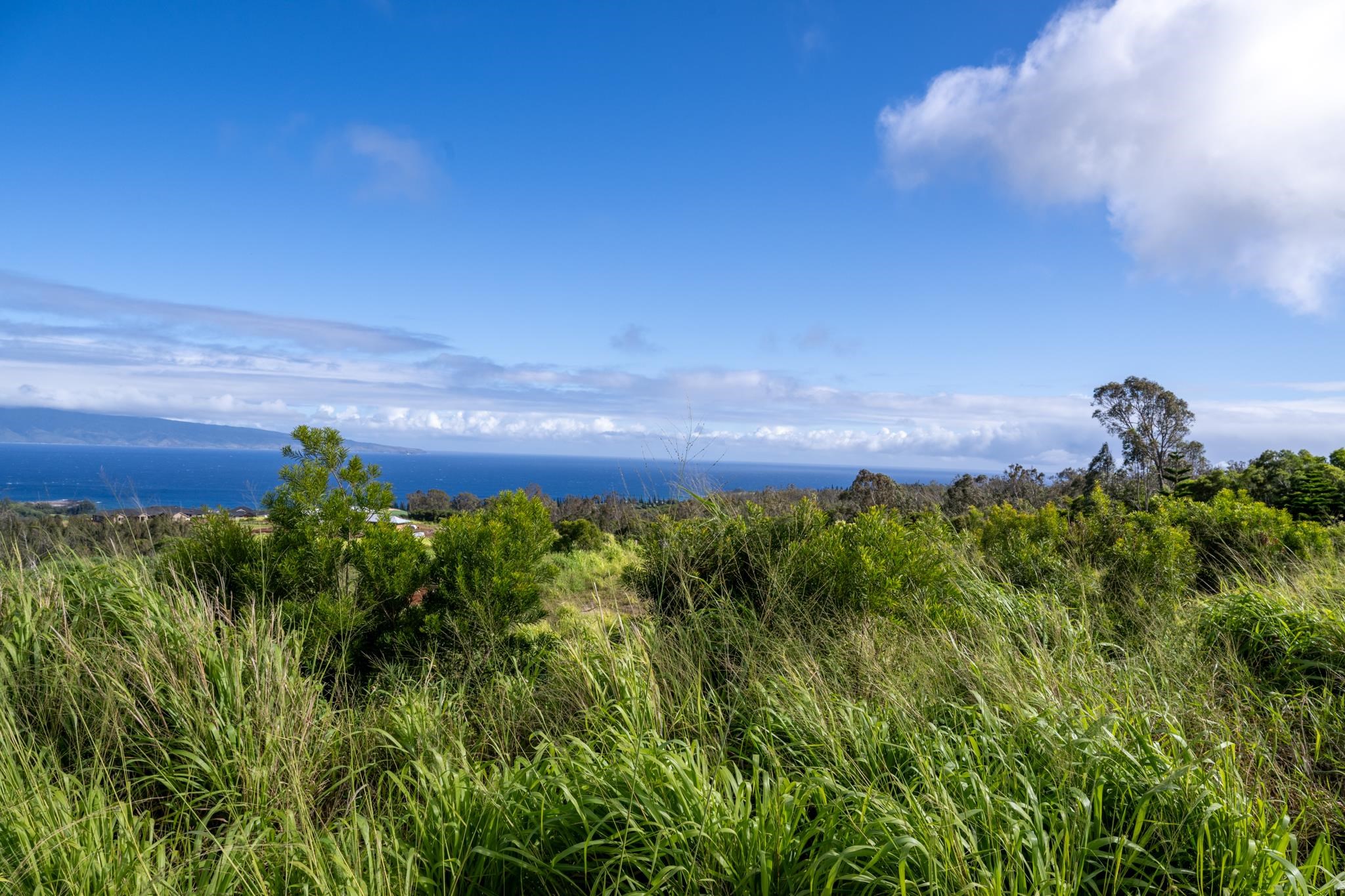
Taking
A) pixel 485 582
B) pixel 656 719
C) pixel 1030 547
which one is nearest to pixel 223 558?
pixel 485 582

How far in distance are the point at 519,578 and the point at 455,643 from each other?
26.5 inches

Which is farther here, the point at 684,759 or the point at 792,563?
the point at 792,563

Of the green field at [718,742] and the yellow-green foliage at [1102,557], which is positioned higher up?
the yellow-green foliage at [1102,557]

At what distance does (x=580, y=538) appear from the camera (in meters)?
14.2

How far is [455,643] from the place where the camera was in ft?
17.4

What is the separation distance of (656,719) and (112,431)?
73287 mm

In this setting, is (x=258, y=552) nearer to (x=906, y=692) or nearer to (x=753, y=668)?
(x=753, y=668)

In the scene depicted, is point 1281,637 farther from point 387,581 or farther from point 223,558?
point 223,558

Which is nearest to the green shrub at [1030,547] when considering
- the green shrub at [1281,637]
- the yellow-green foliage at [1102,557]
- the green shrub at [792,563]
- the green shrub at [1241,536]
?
the yellow-green foliage at [1102,557]

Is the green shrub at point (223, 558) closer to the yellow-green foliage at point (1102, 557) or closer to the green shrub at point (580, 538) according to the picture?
the yellow-green foliage at point (1102, 557)

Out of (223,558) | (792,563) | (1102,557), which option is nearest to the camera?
(792,563)

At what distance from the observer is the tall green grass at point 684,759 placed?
217 centimetres

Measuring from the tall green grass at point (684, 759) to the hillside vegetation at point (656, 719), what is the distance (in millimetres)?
19

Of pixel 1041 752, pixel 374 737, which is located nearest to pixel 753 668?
pixel 1041 752
